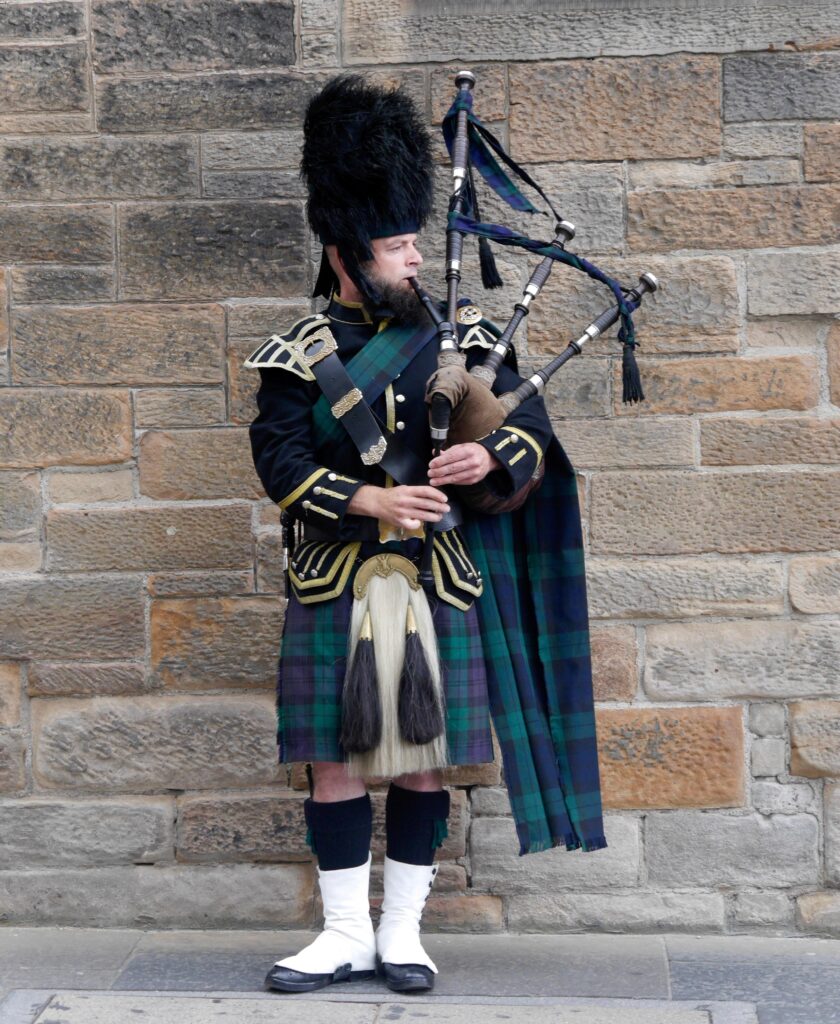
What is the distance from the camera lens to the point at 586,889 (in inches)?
157

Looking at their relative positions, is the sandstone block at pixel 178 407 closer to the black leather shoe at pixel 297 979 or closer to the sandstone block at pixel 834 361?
the black leather shoe at pixel 297 979

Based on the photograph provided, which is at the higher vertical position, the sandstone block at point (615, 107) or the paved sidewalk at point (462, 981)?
the sandstone block at point (615, 107)

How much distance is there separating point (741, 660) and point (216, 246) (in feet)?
5.51

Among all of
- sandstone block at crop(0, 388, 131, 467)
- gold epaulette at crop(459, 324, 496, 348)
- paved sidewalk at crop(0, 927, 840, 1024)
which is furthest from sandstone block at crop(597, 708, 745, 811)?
sandstone block at crop(0, 388, 131, 467)

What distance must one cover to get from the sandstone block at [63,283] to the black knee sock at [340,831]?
1.42m

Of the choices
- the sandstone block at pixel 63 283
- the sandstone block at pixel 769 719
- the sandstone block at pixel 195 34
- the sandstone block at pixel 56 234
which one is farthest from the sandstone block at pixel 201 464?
the sandstone block at pixel 769 719

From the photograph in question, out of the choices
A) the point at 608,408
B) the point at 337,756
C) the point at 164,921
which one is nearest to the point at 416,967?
the point at 337,756

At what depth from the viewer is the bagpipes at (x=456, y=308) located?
10.8 ft

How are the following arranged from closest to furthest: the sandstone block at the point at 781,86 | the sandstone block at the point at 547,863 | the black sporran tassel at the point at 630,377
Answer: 1. the black sporran tassel at the point at 630,377
2. the sandstone block at the point at 781,86
3. the sandstone block at the point at 547,863

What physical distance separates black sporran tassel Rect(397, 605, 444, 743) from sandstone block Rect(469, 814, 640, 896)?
0.74 metres

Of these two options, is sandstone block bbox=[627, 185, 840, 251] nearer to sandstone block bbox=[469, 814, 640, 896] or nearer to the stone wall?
the stone wall

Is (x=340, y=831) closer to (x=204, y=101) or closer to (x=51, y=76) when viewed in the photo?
(x=204, y=101)

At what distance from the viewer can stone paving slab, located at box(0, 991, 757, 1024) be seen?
3365 millimetres

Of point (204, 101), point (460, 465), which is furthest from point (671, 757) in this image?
point (204, 101)
